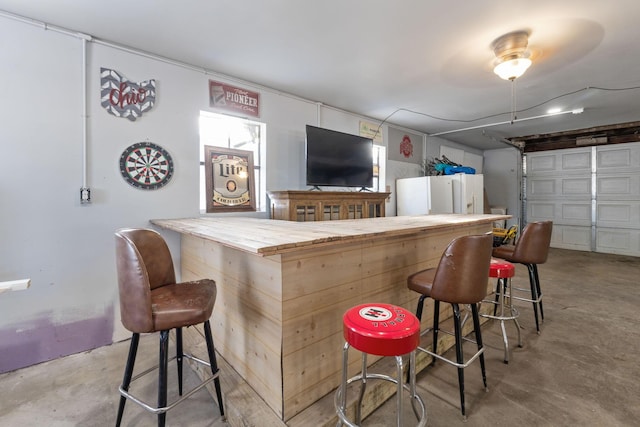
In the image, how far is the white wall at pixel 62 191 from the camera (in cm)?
219

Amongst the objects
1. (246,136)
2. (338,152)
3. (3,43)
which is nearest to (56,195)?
(3,43)

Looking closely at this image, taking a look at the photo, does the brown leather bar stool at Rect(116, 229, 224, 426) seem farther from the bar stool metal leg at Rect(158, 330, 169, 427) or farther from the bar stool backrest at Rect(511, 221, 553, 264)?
the bar stool backrest at Rect(511, 221, 553, 264)

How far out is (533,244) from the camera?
105 inches

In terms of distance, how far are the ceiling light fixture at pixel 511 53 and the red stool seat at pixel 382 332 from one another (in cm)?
260

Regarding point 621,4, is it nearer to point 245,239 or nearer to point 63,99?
point 245,239

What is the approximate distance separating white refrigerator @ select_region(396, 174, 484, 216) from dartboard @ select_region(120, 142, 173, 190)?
401 cm

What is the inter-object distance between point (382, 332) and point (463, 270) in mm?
726

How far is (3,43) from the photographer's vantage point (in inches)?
84.6

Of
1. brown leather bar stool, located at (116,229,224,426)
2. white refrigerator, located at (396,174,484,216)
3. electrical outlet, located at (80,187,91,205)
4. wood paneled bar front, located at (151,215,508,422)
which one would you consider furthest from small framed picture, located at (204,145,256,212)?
white refrigerator, located at (396,174,484,216)

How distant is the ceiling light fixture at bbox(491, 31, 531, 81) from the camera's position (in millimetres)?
2475

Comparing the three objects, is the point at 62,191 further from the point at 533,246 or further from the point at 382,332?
the point at 533,246

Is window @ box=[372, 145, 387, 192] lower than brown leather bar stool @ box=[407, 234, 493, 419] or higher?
higher

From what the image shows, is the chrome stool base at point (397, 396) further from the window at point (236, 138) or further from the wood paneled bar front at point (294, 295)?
the window at point (236, 138)

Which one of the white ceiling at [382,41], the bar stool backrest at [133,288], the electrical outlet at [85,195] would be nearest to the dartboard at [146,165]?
the electrical outlet at [85,195]
